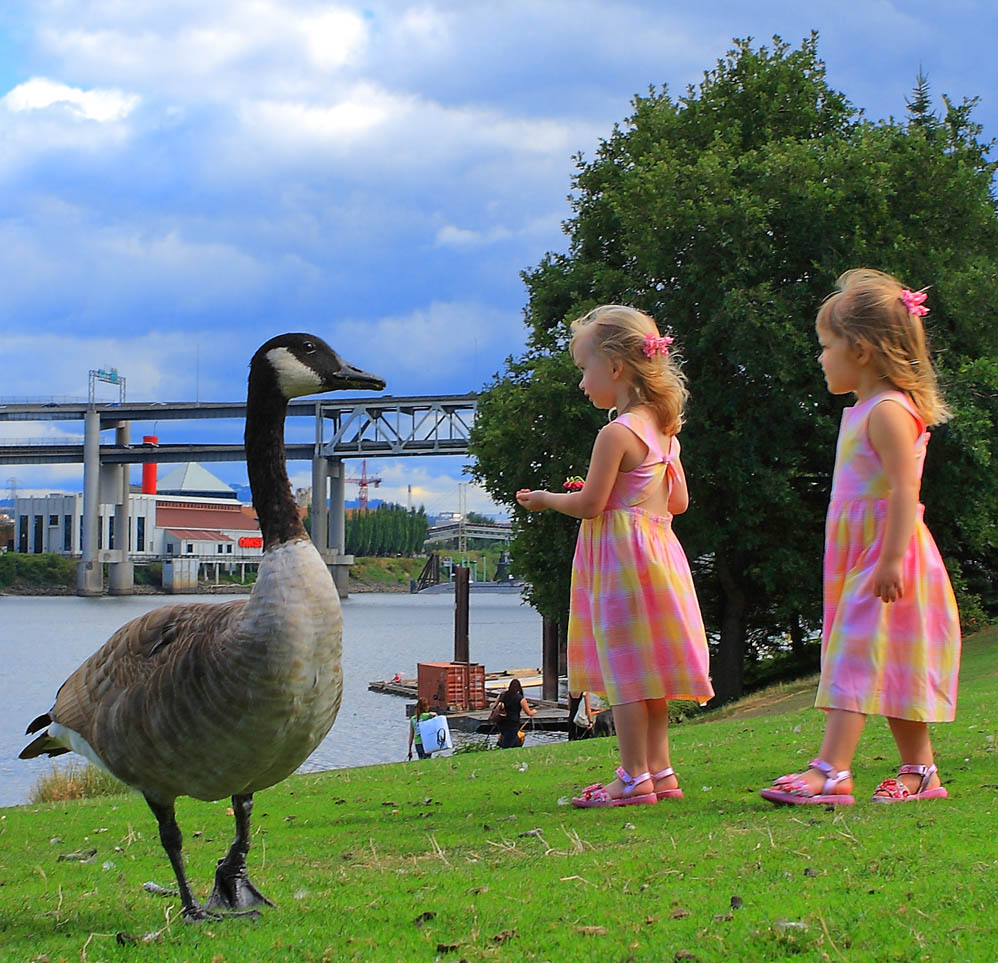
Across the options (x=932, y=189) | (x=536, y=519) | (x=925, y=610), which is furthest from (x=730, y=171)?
(x=925, y=610)

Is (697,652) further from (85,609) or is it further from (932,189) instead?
(85,609)

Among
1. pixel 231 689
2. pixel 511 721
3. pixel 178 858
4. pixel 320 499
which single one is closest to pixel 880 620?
pixel 231 689

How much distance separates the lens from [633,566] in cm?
610

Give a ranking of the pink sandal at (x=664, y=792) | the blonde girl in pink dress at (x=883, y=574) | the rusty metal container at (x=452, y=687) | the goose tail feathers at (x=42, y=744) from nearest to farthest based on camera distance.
→ the goose tail feathers at (x=42, y=744) → the blonde girl in pink dress at (x=883, y=574) → the pink sandal at (x=664, y=792) → the rusty metal container at (x=452, y=687)

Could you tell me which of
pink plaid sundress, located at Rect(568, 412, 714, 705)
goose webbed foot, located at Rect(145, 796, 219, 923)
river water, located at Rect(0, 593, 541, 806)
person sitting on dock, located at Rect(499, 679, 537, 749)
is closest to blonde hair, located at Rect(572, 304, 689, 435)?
pink plaid sundress, located at Rect(568, 412, 714, 705)

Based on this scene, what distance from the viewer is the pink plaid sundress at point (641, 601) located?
6020 mm

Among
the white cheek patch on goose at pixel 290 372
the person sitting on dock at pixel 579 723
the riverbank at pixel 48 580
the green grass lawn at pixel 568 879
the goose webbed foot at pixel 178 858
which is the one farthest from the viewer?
the riverbank at pixel 48 580

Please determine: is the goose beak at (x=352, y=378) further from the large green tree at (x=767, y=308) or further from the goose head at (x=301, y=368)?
the large green tree at (x=767, y=308)

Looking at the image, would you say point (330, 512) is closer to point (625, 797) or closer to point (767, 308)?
point (767, 308)

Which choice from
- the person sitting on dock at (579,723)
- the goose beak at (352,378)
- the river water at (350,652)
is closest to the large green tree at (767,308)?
the person sitting on dock at (579,723)

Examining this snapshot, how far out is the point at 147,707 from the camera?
164 inches

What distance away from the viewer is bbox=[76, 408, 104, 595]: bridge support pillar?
107 m

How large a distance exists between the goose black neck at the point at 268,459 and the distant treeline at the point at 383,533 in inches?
6304

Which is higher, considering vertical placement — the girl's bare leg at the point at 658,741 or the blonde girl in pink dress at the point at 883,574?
the blonde girl in pink dress at the point at 883,574
